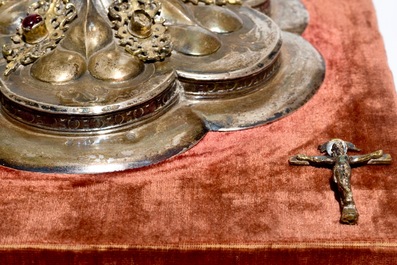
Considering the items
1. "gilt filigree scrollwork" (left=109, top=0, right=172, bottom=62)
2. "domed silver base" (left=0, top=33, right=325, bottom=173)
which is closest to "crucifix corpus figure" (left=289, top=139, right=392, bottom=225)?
"domed silver base" (left=0, top=33, right=325, bottom=173)

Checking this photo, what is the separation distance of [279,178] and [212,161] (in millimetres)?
269

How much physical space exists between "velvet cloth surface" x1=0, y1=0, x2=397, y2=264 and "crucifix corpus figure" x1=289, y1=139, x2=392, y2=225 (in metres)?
0.03

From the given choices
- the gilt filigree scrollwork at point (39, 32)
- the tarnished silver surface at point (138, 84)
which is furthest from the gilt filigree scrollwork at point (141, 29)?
the gilt filigree scrollwork at point (39, 32)

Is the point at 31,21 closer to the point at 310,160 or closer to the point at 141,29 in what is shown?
the point at 141,29

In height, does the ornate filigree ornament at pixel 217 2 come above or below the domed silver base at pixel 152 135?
above

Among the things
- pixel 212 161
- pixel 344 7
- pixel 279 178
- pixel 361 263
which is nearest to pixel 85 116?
pixel 212 161

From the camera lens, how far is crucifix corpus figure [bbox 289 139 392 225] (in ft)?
9.41

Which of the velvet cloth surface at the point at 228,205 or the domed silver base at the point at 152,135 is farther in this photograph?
the domed silver base at the point at 152,135

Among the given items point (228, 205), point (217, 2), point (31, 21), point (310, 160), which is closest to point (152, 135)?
point (228, 205)

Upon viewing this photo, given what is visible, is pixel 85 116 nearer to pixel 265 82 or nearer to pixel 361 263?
pixel 265 82

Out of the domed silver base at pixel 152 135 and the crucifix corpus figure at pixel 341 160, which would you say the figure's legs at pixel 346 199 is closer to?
the crucifix corpus figure at pixel 341 160

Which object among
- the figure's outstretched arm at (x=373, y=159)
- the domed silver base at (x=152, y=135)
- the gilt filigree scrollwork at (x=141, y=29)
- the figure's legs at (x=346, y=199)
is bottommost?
the domed silver base at (x=152, y=135)

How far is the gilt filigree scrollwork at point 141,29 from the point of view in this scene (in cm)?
336

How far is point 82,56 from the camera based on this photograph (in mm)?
3328
